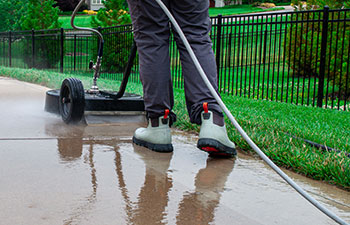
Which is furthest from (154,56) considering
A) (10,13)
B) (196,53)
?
(10,13)

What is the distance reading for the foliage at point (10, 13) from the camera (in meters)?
25.2

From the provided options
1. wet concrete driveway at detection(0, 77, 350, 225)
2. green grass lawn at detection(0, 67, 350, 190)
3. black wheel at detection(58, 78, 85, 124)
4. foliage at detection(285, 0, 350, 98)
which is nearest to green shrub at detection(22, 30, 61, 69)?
foliage at detection(285, 0, 350, 98)

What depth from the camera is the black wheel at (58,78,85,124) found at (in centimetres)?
361

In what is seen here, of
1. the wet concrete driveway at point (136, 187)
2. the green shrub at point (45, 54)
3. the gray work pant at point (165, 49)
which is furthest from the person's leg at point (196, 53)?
the green shrub at point (45, 54)

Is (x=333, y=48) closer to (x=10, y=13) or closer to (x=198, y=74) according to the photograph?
(x=198, y=74)

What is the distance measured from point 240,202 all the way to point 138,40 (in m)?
1.32

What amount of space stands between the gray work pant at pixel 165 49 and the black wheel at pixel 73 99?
853 mm

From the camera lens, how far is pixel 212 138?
8.79ft

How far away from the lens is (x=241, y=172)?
2.56m

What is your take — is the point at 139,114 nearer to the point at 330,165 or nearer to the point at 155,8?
the point at 155,8

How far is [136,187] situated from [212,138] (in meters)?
0.61

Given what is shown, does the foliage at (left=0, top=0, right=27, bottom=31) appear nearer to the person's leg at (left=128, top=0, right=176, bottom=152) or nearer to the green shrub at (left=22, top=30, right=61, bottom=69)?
the green shrub at (left=22, top=30, right=61, bottom=69)

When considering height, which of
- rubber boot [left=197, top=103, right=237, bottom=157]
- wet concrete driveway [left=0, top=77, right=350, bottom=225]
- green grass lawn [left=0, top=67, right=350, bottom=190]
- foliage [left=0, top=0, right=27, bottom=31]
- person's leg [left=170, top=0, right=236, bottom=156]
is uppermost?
foliage [left=0, top=0, right=27, bottom=31]

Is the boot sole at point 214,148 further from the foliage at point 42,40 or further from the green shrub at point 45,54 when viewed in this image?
the green shrub at point 45,54
